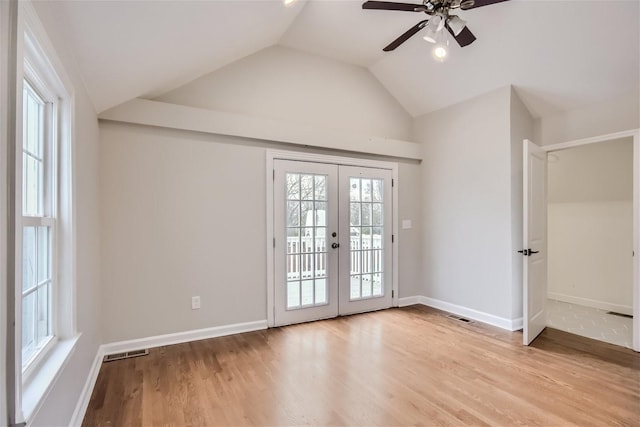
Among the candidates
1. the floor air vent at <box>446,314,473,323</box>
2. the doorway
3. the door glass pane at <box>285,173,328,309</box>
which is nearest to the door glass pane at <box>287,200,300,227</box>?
the door glass pane at <box>285,173,328,309</box>

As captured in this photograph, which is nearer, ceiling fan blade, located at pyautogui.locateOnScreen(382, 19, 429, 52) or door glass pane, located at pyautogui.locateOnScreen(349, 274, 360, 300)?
ceiling fan blade, located at pyautogui.locateOnScreen(382, 19, 429, 52)

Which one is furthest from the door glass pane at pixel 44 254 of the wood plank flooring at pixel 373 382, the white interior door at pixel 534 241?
the white interior door at pixel 534 241

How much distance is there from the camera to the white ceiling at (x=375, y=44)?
199cm

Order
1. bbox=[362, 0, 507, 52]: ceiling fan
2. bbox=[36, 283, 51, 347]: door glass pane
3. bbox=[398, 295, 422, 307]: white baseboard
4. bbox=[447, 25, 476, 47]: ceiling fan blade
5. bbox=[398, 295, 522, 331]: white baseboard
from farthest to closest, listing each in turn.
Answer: bbox=[398, 295, 422, 307]: white baseboard < bbox=[398, 295, 522, 331]: white baseboard < bbox=[447, 25, 476, 47]: ceiling fan blade < bbox=[362, 0, 507, 52]: ceiling fan < bbox=[36, 283, 51, 347]: door glass pane

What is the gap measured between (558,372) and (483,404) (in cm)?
97

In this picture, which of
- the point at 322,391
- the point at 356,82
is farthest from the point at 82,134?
the point at 356,82

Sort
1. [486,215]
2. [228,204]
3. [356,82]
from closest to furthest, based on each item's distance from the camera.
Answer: [228,204] → [486,215] → [356,82]

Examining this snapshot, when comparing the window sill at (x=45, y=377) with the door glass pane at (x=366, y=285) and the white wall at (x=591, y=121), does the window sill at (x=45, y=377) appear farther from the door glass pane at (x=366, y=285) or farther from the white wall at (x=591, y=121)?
the white wall at (x=591, y=121)

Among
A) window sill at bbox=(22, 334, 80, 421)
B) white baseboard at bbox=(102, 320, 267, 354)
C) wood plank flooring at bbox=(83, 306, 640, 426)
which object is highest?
window sill at bbox=(22, 334, 80, 421)

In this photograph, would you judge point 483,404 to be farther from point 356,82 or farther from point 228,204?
point 356,82

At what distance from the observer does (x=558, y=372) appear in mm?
2707

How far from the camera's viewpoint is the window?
156cm

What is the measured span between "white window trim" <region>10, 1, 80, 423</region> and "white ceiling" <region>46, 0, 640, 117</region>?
0.82ft

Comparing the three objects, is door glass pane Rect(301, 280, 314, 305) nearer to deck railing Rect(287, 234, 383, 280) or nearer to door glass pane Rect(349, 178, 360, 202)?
deck railing Rect(287, 234, 383, 280)
